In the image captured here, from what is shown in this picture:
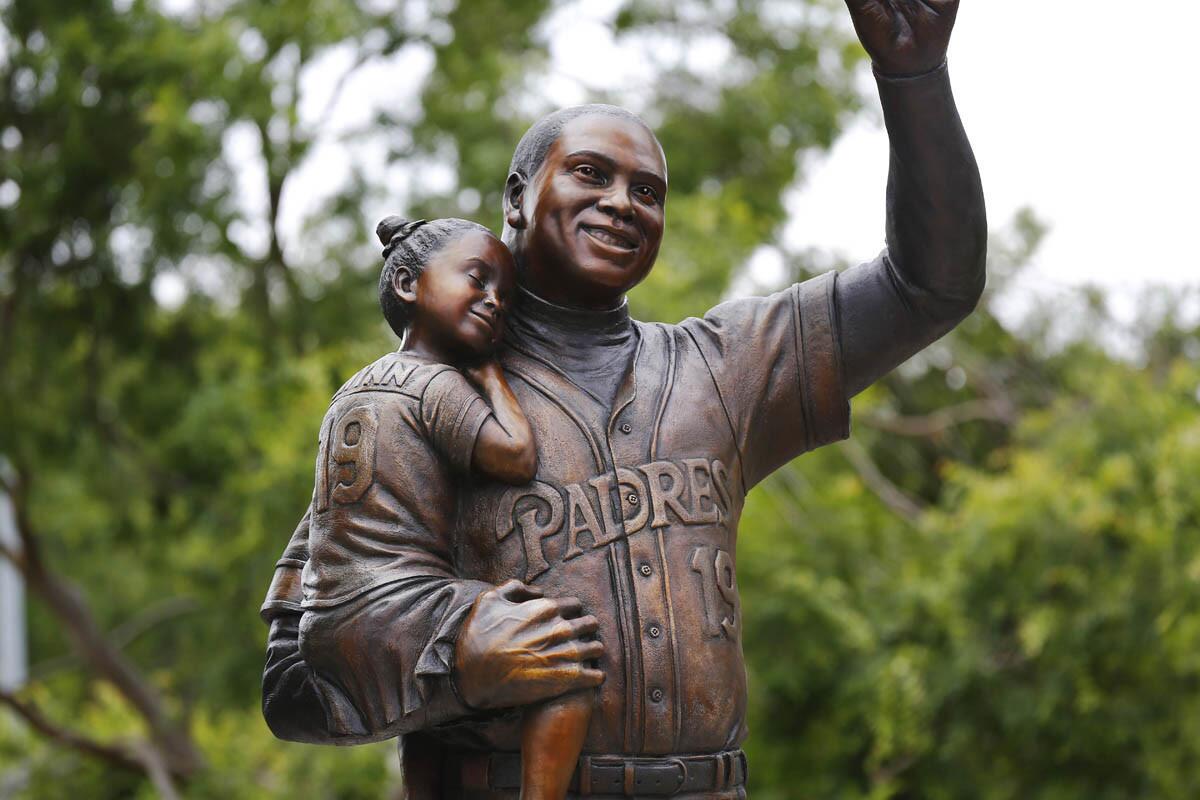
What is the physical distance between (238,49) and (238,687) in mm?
4469

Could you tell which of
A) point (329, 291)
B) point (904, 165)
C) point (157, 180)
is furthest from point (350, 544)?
point (329, 291)

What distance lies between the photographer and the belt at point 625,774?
2908 millimetres

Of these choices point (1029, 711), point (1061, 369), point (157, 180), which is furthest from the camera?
point (1061, 369)

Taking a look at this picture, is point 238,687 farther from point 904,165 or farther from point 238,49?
point 904,165

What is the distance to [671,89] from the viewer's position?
39.6ft

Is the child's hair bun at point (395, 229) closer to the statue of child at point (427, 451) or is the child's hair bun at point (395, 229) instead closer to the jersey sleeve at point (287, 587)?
the statue of child at point (427, 451)

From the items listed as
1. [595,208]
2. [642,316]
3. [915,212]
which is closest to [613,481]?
[595,208]

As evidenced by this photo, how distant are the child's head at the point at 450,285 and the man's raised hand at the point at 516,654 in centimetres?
50

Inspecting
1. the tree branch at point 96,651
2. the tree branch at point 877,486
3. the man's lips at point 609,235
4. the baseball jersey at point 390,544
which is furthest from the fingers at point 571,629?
the tree branch at point 96,651

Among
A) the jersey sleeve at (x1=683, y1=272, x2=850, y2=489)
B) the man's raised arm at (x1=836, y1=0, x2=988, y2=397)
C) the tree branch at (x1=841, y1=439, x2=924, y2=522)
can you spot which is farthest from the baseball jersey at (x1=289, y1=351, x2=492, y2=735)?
the tree branch at (x1=841, y1=439, x2=924, y2=522)

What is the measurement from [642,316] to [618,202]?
6383mm

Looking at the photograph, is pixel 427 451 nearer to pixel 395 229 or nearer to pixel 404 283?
pixel 404 283

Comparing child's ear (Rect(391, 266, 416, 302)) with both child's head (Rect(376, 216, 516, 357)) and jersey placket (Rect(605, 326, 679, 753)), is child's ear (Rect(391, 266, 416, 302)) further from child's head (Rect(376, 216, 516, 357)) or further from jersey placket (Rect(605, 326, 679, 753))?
jersey placket (Rect(605, 326, 679, 753))

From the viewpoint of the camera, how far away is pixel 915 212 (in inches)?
121
